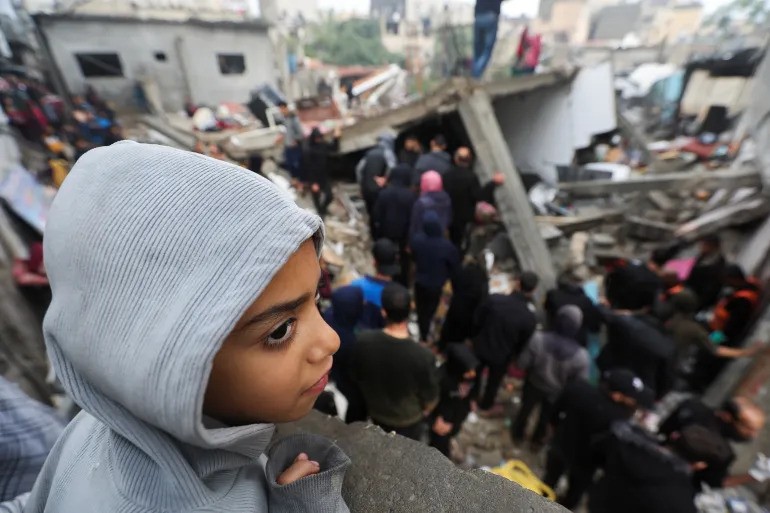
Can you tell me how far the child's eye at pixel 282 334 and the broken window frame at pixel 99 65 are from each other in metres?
20.0

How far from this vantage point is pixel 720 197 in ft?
24.4

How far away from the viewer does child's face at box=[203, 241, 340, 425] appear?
0.71 m

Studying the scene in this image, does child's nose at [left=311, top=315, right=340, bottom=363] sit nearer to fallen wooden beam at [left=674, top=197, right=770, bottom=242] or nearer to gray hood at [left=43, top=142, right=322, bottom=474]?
gray hood at [left=43, top=142, right=322, bottom=474]

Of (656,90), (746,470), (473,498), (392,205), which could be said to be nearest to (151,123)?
(392,205)

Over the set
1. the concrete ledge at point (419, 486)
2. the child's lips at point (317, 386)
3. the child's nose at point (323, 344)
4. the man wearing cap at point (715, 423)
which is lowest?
the man wearing cap at point (715, 423)

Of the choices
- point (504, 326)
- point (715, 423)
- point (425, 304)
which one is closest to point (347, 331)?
point (504, 326)

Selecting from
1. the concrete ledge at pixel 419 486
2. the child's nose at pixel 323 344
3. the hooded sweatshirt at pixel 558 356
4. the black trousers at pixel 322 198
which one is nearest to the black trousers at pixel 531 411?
the hooded sweatshirt at pixel 558 356

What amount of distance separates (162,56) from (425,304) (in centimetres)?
1821

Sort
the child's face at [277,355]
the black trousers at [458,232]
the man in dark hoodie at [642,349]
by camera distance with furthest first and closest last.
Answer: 1. the black trousers at [458,232]
2. the man in dark hoodie at [642,349]
3. the child's face at [277,355]

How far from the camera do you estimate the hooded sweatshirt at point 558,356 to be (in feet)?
10.1

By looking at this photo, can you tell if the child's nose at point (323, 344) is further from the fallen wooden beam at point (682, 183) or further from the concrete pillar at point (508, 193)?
the fallen wooden beam at point (682, 183)

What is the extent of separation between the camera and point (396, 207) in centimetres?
507

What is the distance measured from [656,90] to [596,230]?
16650 mm

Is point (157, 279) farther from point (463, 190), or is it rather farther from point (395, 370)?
point (463, 190)
